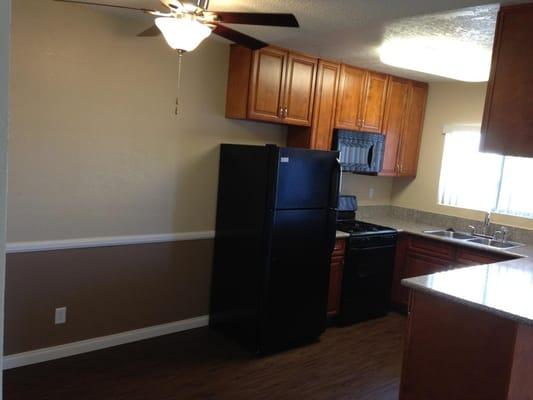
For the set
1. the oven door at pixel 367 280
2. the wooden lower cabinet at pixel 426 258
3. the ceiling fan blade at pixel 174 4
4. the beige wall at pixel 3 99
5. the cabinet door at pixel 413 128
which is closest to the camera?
the beige wall at pixel 3 99

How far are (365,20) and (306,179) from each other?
1.25 metres

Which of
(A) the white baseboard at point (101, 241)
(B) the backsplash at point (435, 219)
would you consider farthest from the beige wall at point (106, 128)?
(B) the backsplash at point (435, 219)

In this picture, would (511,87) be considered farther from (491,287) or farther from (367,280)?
(367,280)

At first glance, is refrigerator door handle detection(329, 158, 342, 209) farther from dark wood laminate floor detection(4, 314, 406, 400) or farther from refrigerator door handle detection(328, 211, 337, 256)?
dark wood laminate floor detection(4, 314, 406, 400)

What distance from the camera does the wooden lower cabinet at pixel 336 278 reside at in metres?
3.98

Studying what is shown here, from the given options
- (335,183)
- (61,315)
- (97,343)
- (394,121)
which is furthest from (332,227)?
(61,315)

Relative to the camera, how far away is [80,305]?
10.7ft

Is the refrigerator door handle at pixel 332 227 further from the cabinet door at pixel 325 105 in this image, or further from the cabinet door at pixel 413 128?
the cabinet door at pixel 413 128

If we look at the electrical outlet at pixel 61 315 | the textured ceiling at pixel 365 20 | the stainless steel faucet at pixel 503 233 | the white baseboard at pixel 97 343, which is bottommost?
the white baseboard at pixel 97 343

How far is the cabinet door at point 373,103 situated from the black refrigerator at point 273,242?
3.34 feet

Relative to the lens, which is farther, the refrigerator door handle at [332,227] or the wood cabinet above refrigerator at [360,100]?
the wood cabinet above refrigerator at [360,100]

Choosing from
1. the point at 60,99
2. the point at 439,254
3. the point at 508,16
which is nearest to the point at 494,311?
the point at 508,16

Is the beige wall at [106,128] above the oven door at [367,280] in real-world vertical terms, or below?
above

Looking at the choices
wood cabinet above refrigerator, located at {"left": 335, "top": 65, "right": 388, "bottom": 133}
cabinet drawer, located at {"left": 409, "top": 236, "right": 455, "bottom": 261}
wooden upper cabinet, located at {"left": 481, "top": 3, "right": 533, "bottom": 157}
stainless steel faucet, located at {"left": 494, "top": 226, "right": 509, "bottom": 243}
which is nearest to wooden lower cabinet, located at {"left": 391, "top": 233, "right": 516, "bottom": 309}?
cabinet drawer, located at {"left": 409, "top": 236, "right": 455, "bottom": 261}
